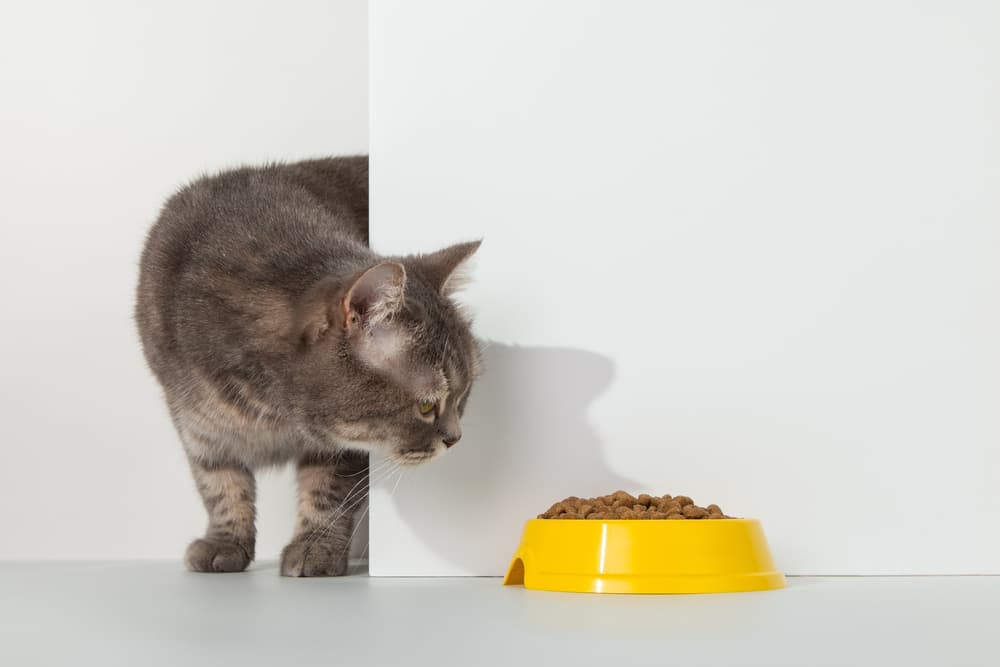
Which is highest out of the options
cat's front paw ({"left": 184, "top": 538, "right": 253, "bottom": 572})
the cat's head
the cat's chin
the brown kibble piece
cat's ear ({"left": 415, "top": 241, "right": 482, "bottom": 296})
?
cat's ear ({"left": 415, "top": 241, "right": 482, "bottom": 296})

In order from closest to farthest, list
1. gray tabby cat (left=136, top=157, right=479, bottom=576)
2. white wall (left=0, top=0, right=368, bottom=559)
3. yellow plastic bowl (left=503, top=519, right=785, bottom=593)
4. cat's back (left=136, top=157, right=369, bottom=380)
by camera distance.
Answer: yellow plastic bowl (left=503, top=519, right=785, bottom=593), gray tabby cat (left=136, top=157, right=479, bottom=576), cat's back (left=136, top=157, right=369, bottom=380), white wall (left=0, top=0, right=368, bottom=559)

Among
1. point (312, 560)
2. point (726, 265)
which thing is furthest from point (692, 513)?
point (312, 560)

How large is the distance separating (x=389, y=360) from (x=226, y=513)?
72 centimetres

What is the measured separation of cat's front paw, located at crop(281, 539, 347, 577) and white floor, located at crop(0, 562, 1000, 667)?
0.48ft

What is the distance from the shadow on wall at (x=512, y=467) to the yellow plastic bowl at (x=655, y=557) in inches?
11.1

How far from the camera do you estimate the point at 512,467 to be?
1949 millimetres

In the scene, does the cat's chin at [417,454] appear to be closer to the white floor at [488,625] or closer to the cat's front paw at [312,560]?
the white floor at [488,625]

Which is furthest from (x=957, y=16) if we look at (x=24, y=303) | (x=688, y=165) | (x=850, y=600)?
(x=24, y=303)

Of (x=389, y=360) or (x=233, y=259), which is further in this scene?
(x=233, y=259)

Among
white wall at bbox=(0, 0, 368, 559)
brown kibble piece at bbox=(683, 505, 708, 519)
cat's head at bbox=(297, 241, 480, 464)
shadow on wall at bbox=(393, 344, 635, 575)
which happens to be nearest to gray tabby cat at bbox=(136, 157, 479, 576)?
cat's head at bbox=(297, 241, 480, 464)

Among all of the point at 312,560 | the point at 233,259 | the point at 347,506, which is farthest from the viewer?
the point at 347,506

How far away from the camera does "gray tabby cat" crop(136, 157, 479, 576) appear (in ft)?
5.58

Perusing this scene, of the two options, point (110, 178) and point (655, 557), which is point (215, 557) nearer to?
point (655, 557)

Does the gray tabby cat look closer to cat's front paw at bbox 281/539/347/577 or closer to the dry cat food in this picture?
cat's front paw at bbox 281/539/347/577
